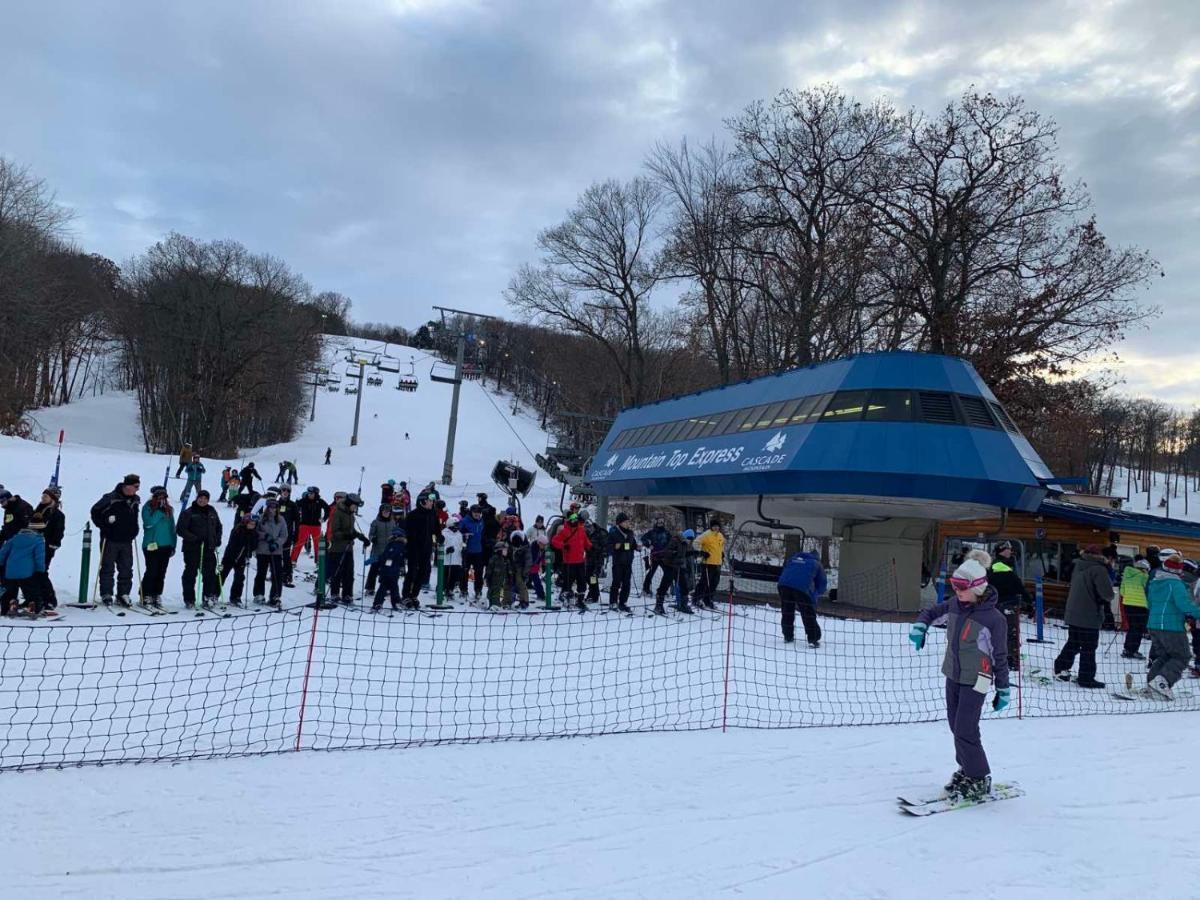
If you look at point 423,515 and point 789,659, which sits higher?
point 423,515

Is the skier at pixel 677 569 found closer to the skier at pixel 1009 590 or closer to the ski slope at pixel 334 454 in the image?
the skier at pixel 1009 590

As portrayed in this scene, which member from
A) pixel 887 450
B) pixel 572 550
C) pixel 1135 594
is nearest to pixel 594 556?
pixel 572 550

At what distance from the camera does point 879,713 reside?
28.9ft

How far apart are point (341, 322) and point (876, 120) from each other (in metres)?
123

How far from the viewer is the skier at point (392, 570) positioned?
1230cm

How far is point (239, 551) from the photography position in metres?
12.0

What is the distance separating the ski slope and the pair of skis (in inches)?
374

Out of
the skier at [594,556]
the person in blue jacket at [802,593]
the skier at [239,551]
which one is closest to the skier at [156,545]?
the skier at [239,551]

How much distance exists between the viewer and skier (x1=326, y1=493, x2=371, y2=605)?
41.3 feet

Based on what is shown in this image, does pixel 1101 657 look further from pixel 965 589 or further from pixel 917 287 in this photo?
pixel 917 287

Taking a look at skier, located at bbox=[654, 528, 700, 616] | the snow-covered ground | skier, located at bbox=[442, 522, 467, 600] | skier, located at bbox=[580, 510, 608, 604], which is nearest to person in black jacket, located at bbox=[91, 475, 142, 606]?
skier, located at bbox=[442, 522, 467, 600]

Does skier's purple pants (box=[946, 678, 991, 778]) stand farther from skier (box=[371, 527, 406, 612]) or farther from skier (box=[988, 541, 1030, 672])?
skier (box=[371, 527, 406, 612])

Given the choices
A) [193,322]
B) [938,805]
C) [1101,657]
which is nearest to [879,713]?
[938,805]

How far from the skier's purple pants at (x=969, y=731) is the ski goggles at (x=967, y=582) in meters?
0.66
